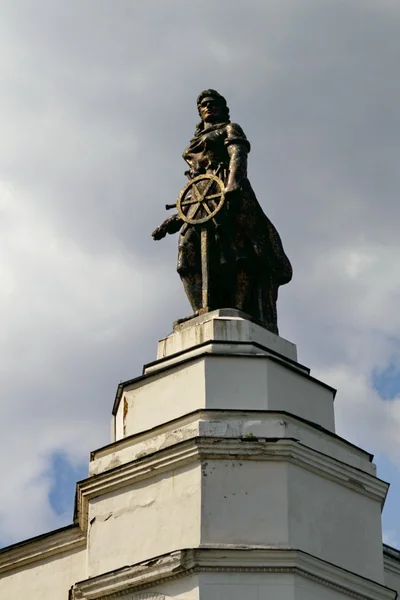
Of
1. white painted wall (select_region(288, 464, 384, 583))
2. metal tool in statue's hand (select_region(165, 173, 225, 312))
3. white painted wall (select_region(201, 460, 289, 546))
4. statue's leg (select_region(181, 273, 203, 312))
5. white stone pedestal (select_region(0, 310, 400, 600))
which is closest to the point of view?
white stone pedestal (select_region(0, 310, 400, 600))

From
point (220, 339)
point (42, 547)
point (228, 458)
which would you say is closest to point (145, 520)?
point (228, 458)

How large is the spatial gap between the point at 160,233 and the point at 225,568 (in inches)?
197

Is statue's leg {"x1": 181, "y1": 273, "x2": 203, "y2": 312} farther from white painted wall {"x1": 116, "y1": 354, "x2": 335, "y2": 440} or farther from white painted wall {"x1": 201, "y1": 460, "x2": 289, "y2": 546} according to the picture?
white painted wall {"x1": 201, "y1": 460, "x2": 289, "y2": 546}

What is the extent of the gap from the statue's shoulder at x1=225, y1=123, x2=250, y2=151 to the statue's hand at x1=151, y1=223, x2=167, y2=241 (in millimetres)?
1323

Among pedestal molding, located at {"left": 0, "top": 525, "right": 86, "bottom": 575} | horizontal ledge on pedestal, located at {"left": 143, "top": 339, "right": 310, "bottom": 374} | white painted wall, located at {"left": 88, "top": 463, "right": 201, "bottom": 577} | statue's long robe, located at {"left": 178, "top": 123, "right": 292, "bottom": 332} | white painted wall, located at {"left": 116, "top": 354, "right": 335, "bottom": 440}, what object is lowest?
white painted wall, located at {"left": 88, "top": 463, "right": 201, "bottom": 577}

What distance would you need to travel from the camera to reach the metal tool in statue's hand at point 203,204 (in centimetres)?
1669

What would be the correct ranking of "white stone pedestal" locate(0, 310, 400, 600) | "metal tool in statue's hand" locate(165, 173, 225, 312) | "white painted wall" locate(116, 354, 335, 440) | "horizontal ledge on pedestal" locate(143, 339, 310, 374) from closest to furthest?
"white stone pedestal" locate(0, 310, 400, 600) → "white painted wall" locate(116, 354, 335, 440) → "horizontal ledge on pedestal" locate(143, 339, 310, 374) → "metal tool in statue's hand" locate(165, 173, 225, 312)

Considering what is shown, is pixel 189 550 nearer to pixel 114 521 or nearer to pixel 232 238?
pixel 114 521

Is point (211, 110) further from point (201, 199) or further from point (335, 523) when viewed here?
point (335, 523)

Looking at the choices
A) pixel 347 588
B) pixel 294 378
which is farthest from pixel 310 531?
pixel 294 378

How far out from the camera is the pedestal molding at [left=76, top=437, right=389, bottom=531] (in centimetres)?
1459

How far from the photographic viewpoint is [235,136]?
17.1 m

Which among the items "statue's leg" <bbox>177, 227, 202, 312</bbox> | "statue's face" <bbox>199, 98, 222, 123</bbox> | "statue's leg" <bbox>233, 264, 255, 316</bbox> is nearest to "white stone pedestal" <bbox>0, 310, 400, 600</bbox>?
"statue's leg" <bbox>233, 264, 255, 316</bbox>

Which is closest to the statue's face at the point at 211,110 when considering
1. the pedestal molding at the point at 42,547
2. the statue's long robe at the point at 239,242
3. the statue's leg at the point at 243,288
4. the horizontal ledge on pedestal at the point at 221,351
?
the statue's long robe at the point at 239,242
